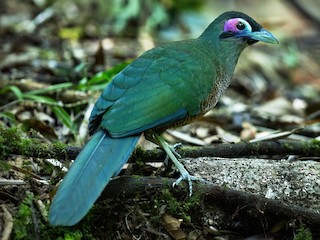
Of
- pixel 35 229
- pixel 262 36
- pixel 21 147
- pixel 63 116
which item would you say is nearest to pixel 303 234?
pixel 35 229

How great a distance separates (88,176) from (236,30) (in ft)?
5.44

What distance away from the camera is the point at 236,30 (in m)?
4.02

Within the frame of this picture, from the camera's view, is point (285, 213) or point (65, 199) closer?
point (65, 199)

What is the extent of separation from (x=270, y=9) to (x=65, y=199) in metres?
10.8

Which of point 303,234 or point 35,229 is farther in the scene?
point 303,234

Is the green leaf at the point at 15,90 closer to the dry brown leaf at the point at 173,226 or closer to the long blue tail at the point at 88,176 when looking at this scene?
the long blue tail at the point at 88,176

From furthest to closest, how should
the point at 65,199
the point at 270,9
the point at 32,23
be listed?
1. the point at 270,9
2. the point at 32,23
3. the point at 65,199

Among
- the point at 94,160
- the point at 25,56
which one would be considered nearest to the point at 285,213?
the point at 94,160

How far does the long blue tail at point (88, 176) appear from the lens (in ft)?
8.95

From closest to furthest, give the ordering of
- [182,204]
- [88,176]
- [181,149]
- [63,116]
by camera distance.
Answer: [88,176] < [182,204] < [181,149] < [63,116]

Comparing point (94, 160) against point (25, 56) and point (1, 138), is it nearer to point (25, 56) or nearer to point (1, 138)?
point (1, 138)

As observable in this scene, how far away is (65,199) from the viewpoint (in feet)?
9.04

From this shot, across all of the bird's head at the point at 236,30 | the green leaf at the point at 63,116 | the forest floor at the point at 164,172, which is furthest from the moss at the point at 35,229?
the bird's head at the point at 236,30

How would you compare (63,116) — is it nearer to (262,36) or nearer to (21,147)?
(21,147)
